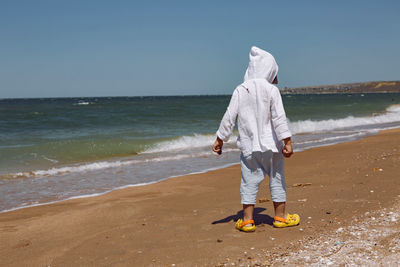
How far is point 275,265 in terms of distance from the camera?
116 inches

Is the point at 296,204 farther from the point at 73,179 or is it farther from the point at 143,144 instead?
the point at 143,144

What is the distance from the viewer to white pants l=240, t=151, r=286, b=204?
378 centimetres

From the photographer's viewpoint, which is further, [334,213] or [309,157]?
[309,157]

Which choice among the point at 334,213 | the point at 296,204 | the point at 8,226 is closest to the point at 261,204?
the point at 296,204

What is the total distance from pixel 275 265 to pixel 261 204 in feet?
7.15

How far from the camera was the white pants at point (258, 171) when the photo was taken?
12.4 feet

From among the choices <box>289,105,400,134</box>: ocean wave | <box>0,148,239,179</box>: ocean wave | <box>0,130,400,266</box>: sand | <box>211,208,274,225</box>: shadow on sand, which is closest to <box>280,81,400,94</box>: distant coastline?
<box>289,105,400,134</box>: ocean wave

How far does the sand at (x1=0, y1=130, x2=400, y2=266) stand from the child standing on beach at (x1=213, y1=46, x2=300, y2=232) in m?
0.38

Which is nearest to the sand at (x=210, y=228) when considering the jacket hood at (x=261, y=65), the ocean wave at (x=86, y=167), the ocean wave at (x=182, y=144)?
the jacket hood at (x=261, y=65)

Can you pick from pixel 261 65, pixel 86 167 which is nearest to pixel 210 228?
pixel 261 65

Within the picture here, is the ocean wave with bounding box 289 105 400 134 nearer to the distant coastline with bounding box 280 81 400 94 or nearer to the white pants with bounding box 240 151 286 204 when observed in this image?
the white pants with bounding box 240 151 286 204

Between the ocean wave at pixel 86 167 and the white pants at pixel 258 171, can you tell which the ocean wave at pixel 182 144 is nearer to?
the ocean wave at pixel 86 167

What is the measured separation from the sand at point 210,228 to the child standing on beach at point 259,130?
1.23 ft

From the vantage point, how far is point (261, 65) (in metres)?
3.81
